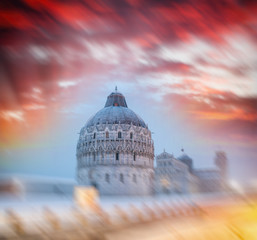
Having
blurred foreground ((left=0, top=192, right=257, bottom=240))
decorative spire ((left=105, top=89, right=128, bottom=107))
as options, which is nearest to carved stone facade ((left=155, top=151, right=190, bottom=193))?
decorative spire ((left=105, top=89, right=128, bottom=107))

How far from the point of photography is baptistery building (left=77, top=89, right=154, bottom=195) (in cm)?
4988

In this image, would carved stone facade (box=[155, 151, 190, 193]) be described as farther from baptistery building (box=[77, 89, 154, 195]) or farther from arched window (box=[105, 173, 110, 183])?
arched window (box=[105, 173, 110, 183])

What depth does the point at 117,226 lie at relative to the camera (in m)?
12.2

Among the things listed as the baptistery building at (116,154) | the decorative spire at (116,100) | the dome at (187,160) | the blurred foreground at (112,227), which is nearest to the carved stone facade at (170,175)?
the baptistery building at (116,154)

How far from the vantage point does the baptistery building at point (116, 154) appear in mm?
49875

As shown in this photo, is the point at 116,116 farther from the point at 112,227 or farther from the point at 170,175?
the point at 112,227

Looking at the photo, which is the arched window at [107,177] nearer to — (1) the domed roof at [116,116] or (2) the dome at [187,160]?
(1) the domed roof at [116,116]

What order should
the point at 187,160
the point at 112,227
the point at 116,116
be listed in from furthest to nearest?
the point at 187,160 → the point at 116,116 → the point at 112,227

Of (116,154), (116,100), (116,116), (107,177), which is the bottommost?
(107,177)

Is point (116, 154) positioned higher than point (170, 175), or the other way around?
point (116, 154)

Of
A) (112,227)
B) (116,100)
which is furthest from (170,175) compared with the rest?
(112,227)

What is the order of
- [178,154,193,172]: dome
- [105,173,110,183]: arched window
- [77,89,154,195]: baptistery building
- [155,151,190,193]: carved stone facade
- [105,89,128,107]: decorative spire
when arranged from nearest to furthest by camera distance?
[105,173,110,183]: arched window → [77,89,154,195]: baptistery building → [155,151,190,193]: carved stone facade → [105,89,128,107]: decorative spire → [178,154,193,172]: dome

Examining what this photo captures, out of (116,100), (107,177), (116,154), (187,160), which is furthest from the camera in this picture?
(187,160)

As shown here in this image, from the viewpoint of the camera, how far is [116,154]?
5134cm
